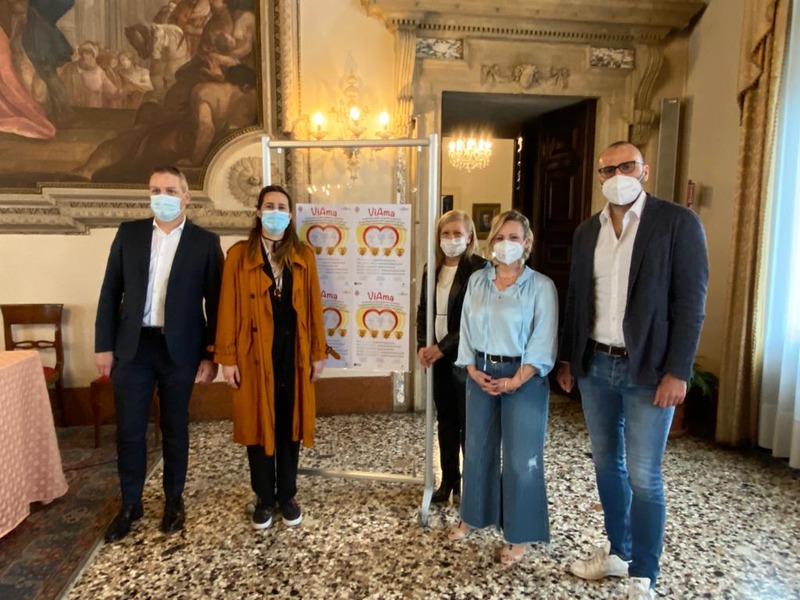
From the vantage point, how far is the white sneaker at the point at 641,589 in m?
1.75

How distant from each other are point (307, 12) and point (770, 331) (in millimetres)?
A: 3438

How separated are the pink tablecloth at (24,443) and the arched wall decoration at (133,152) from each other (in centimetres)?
137

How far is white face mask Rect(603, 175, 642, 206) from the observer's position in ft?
A: 5.51

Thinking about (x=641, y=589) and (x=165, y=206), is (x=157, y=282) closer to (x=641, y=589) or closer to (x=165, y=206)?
(x=165, y=206)

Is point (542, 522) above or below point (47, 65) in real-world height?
below

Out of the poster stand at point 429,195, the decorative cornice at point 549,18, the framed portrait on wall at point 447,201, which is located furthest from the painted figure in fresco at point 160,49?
the framed portrait on wall at point 447,201

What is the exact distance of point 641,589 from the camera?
1.75 m

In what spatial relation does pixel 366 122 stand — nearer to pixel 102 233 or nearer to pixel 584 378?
pixel 102 233

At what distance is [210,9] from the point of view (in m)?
3.36

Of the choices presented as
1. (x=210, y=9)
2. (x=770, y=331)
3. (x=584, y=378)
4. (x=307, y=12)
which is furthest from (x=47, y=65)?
(x=770, y=331)

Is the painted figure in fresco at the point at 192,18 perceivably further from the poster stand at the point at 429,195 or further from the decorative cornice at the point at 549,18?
the poster stand at the point at 429,195

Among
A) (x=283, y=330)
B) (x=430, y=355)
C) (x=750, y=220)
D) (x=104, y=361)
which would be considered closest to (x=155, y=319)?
(x=104, y=361)

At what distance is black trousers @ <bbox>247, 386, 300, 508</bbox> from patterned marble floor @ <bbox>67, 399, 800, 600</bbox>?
0.16 m

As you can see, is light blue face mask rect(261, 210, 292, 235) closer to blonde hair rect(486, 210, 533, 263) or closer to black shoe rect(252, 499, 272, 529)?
blonde hair rect(486, 210, 533, 263)
